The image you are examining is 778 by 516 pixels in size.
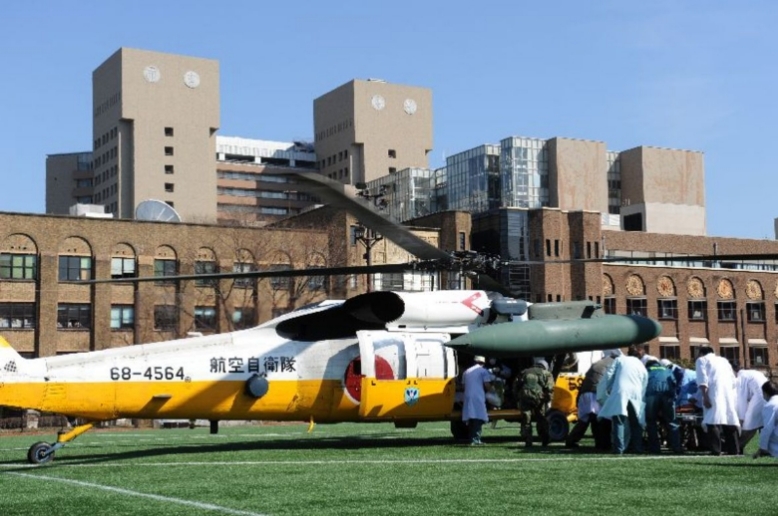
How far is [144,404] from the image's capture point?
19.2 m

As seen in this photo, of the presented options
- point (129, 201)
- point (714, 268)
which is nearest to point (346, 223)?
point (714, 268)

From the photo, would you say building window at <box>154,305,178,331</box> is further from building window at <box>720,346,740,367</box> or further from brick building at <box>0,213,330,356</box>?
building window at <box>720,346,740,367</box>

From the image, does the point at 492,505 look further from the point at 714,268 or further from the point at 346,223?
the point at 714,268

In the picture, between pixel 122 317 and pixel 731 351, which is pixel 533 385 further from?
pixel 731 351

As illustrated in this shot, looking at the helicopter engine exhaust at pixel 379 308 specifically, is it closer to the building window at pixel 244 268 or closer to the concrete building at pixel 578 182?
the building window at pixel 244 268

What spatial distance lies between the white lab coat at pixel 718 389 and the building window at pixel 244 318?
175 ft

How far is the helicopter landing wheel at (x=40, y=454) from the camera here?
18.2 metres

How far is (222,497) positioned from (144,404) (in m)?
6.67

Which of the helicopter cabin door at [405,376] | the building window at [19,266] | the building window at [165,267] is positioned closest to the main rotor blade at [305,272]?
the helicopter cabin door at [405,376]

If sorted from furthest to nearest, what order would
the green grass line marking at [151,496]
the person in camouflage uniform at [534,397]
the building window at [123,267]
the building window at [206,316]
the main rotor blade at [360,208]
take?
1. the building window at [206,316]
2. the building window at [123,267]
3. the person in camouflage uniform at [534,397]
4. the main rotor blade at [360,208]
5. the green grass line marking at [151,496]

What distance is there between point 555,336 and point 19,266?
53.8 metres

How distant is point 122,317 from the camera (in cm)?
6988

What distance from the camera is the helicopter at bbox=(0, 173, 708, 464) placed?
18.5 meters

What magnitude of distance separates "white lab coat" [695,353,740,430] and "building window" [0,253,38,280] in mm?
56235
